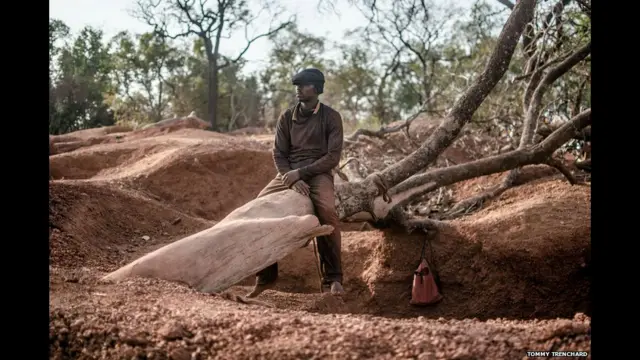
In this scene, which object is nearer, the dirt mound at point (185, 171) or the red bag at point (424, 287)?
the red bag at point (424, 287)

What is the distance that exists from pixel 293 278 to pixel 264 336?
13.0 ft

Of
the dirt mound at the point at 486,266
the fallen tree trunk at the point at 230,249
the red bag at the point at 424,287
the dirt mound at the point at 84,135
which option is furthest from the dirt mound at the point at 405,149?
the dirt mound at the point at 84,135

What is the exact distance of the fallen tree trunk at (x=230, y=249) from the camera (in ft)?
14.3

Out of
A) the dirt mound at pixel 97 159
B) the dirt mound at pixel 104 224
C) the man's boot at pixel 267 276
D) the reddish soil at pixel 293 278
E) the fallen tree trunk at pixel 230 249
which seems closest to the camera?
the reddish soil at pixel 293 278

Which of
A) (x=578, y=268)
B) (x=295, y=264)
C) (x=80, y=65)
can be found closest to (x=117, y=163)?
(x=295, y=264)

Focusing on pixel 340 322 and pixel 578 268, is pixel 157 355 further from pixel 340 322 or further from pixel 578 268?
pixel 578 268

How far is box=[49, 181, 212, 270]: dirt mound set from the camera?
5.96 meters

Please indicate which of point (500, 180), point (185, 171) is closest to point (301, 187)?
point (185, 171)

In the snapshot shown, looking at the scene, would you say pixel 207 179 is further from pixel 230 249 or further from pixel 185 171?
pixel 230 249

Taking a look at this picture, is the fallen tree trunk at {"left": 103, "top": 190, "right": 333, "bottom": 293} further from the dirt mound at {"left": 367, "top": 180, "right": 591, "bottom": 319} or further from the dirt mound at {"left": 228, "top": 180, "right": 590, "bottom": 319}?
the dirt mound at {"left": 367, "top": 180, "right": 591, "bottom": 319}

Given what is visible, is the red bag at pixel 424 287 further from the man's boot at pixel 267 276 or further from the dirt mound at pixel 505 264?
the man's boot at pixel 267 276

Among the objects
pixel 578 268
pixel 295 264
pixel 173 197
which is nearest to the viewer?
pixel 578 268
